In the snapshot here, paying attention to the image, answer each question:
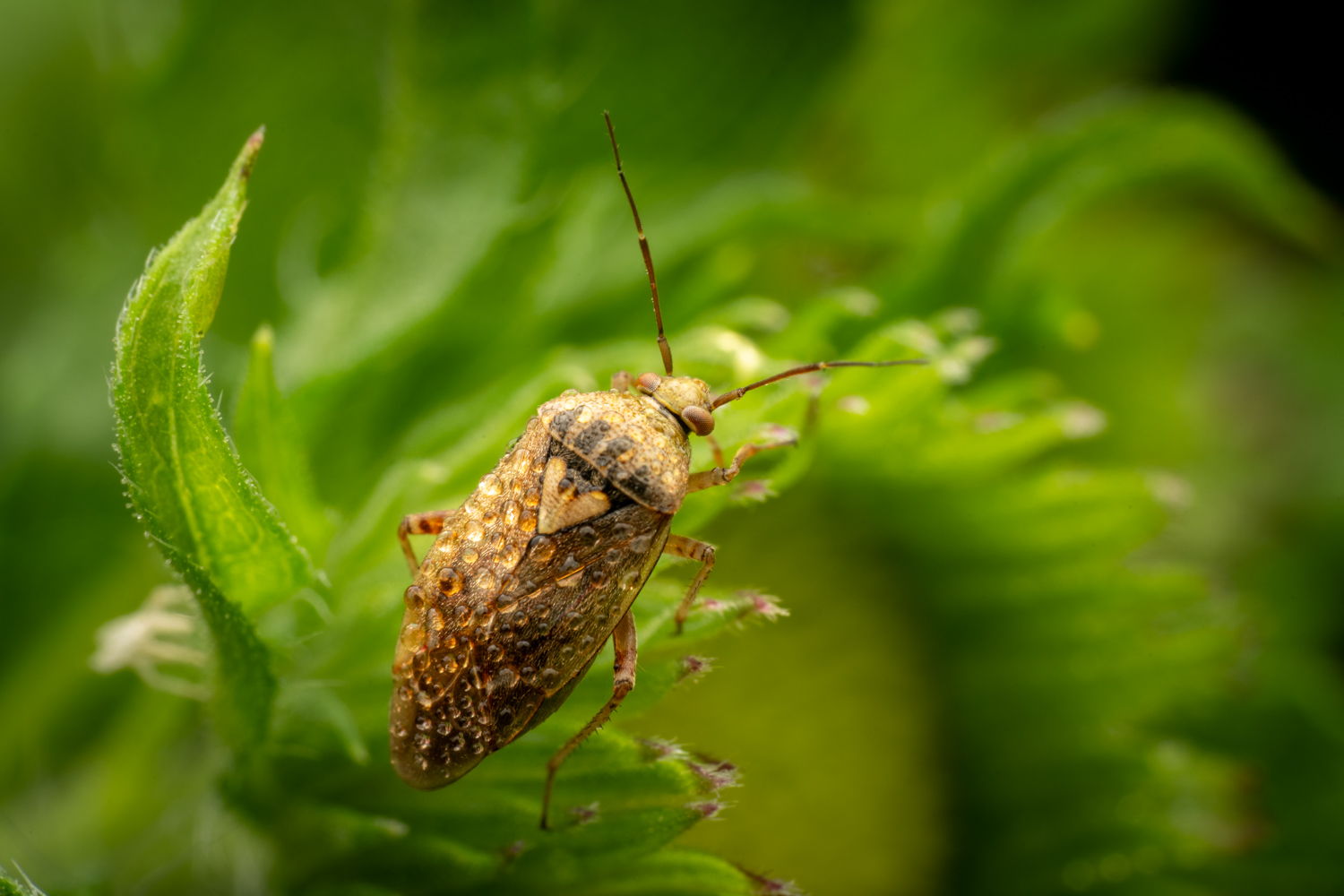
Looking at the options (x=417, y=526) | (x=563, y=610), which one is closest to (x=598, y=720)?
(x=563, y=610)

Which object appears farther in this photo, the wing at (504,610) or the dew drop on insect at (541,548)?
the dew drop on insect at (541,548)

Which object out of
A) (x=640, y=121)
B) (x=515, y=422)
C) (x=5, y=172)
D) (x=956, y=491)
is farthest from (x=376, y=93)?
(x=956, y=491)

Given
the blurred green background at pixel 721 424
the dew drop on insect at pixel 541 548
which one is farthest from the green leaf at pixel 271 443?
the dew drop on insect at pixel 541 548

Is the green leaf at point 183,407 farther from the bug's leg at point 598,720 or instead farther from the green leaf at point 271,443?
the bug's leg at point 598,720

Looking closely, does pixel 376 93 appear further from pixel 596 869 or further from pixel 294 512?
pixel 596 869

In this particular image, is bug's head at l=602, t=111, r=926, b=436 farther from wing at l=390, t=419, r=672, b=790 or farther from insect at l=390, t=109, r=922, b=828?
wing at l=390, t=419, r=672, b=790
